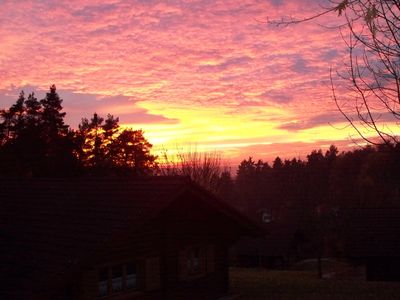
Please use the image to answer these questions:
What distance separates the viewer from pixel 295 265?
47.3m

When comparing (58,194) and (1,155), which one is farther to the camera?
(1,155)

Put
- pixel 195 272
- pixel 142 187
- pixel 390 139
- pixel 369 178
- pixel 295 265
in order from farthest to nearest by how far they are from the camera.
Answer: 1. pixel 369 178
2. pixel 295 265
3. pixel 195 272
4. pixel 142 187
5. pixel 390 139

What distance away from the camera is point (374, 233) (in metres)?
28.9

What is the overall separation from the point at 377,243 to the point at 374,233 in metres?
1.06

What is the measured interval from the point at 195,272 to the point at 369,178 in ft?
168

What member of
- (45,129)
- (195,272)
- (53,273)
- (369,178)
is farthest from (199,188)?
(369,178)

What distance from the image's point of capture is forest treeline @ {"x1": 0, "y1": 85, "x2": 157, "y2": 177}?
122ft

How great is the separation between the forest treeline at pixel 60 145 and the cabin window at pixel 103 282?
24869 millimetres

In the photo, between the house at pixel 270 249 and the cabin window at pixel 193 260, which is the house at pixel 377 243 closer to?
the cabin window at pixel 193 260

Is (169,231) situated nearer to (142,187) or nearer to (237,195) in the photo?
(142,187)

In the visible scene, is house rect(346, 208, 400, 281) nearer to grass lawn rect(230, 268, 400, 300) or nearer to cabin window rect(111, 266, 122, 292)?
grass lawn rect(230, 268, 400, 300)

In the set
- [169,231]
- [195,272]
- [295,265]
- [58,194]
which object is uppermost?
[58,194]

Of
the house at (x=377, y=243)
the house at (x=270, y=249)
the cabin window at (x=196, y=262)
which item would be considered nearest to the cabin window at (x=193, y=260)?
the cabin window at (x=196, y=262)

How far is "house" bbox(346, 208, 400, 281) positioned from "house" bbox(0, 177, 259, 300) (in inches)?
508
